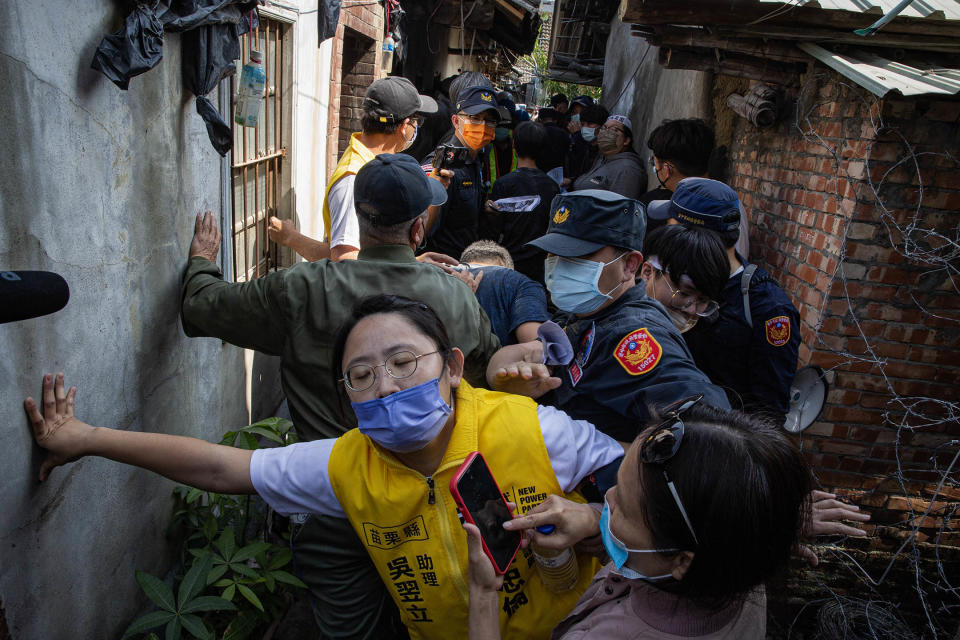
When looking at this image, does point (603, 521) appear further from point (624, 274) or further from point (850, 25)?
point (850, 25)

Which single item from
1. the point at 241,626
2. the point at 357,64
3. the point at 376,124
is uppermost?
the point at 357,64

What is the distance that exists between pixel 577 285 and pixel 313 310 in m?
0.94

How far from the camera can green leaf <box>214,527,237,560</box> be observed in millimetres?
2375

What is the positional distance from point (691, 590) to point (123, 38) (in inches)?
78.0

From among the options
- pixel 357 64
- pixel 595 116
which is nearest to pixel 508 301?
pixel 357 64

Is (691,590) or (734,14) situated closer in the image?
(691,590)

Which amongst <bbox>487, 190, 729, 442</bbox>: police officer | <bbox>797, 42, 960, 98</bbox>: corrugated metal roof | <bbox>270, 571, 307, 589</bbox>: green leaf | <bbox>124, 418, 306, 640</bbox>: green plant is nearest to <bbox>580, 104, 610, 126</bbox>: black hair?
<bbox>797, 42, 960, 98</bbox>: corrugated metal roof

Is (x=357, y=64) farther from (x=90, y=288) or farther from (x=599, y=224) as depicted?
(x=90, y=288)

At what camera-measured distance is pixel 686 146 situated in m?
4.20

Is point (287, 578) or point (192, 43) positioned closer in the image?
point (192, 43)

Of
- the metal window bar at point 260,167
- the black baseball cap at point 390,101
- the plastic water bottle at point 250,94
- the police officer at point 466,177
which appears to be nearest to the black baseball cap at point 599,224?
the plastic water bottle at point 250,94

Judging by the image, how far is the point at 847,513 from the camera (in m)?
1.73

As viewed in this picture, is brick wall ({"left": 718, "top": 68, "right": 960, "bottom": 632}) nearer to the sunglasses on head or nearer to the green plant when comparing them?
the sunglasses on head

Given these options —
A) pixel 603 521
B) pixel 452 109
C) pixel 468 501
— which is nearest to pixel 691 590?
pixel 603 521
